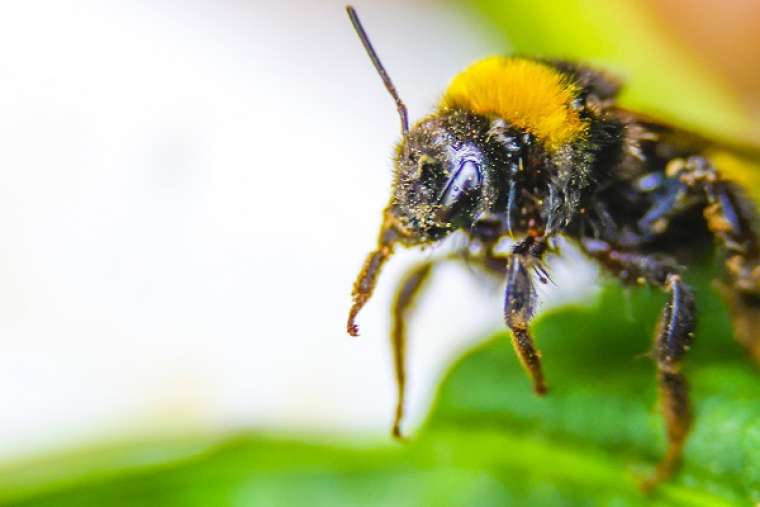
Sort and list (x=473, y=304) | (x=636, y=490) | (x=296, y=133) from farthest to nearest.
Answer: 1. (x=296, y=133)
2. (x=473, y=304)
3. (x=636, y=490)

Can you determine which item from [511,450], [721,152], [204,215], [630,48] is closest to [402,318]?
[511,450]

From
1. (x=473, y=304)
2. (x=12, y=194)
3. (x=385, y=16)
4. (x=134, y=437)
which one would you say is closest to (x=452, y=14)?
(x=385, y=16)

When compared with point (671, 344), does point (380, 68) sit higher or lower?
higher

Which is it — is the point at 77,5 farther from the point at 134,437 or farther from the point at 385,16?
the point at 134,437

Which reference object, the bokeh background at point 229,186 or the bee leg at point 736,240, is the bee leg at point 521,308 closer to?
the bee leg at point 736,240

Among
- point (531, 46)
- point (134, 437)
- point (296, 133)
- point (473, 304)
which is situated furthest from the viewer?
point (296, 133)

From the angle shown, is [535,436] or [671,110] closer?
[535,436]

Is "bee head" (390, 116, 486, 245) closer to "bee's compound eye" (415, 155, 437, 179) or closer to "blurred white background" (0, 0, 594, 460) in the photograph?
"bee's compound eye" (415, 155, 437, 179)

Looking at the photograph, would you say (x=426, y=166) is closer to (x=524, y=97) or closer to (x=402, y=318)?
(x=524, y=97)
